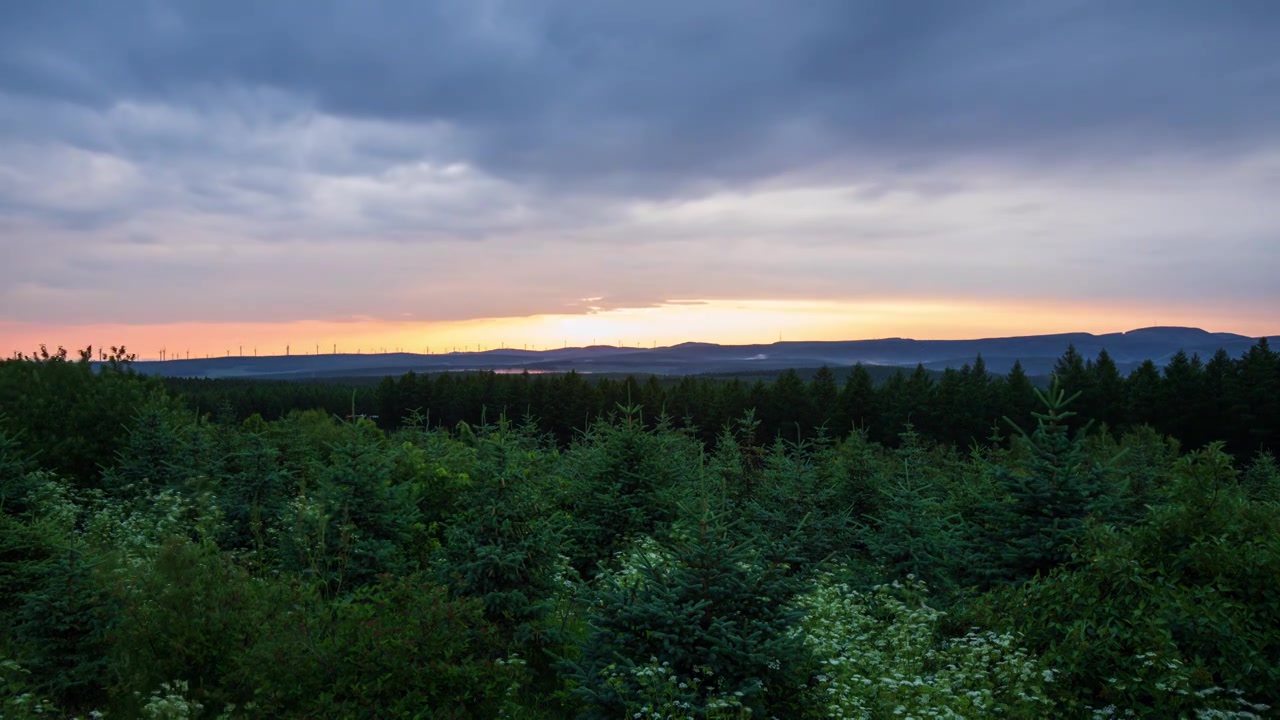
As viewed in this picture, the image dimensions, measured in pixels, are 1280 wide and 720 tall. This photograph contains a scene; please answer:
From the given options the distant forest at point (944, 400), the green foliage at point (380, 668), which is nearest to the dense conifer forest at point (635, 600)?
the green foliage at point (380, 668)

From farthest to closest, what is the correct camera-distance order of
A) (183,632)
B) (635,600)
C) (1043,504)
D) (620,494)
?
(620,494)
(1043,504)
(183,632)
(635,600)

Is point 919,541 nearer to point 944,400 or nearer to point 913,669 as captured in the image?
point 913,669

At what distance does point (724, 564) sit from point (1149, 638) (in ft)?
14.9

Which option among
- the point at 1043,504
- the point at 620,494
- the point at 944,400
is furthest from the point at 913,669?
the point at 944,400

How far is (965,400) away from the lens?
71.1 m

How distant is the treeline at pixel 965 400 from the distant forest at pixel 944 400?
111 mm

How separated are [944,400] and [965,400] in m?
1.99

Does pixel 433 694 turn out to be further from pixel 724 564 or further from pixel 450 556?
pixel 724 564

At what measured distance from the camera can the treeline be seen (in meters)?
59.8

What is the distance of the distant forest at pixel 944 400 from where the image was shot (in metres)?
59.9

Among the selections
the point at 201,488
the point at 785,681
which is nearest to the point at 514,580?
the point at 785,681

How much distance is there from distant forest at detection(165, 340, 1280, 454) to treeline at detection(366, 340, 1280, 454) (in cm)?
11

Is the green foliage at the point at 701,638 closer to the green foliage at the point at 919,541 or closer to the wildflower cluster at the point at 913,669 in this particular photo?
the wildflower cluster at the point at 913,669

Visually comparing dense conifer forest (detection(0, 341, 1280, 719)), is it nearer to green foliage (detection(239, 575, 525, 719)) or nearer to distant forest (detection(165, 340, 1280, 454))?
green foliage (detection(239, 575, 525, 719))
